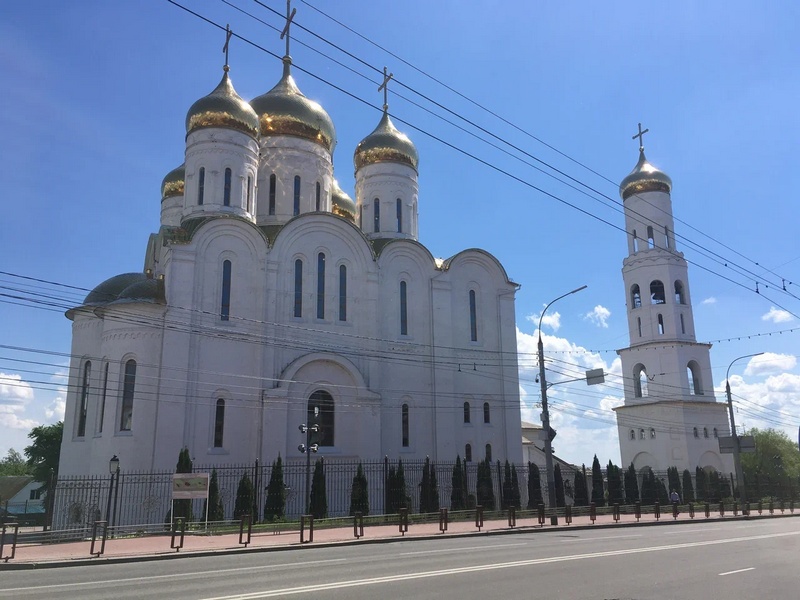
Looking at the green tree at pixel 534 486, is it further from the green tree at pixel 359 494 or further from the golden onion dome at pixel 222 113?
the golden onion dome at pixel 222 113

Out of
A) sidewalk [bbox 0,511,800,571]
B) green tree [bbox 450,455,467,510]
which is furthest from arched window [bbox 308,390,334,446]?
sidewalk [bbox 0,511,800,571]

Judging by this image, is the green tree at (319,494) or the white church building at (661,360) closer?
the green tree at (319,494)

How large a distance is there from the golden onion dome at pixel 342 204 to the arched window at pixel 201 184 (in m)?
8.56

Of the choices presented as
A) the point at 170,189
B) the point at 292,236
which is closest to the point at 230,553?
the point at 292,236

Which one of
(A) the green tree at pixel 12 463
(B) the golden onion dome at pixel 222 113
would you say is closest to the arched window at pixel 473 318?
(B) the golden onion dome at pixel 222 113

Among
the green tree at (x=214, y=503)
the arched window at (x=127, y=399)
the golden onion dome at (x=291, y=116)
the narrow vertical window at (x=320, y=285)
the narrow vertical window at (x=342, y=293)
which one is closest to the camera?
the green tree at (x=214, y=503)

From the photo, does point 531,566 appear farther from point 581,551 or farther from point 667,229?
point 667,229

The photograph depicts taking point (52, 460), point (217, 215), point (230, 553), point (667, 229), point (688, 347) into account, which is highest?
point (667, 229)

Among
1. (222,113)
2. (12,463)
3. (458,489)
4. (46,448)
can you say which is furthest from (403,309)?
(12,463)

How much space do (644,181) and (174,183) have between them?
27076 millimetres

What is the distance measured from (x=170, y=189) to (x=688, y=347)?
3025 cm

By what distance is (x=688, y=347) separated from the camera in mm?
40594

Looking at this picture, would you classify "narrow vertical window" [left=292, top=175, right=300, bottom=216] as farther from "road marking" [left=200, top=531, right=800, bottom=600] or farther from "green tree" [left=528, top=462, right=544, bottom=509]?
"road marking" [left=200, top=531, right=800, bottom=600]

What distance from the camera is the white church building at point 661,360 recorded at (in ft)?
131
